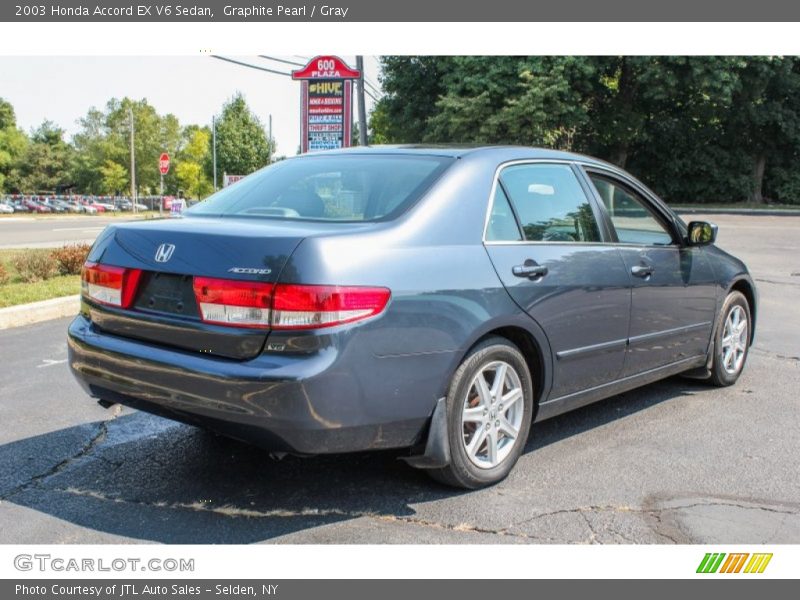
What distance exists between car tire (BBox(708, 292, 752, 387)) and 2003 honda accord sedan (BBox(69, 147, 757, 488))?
1142 millimetres

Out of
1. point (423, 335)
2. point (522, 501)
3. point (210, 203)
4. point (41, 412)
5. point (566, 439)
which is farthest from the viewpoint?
point (41, 412)

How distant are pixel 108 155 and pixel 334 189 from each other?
89.6 metres

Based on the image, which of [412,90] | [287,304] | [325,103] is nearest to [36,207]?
[412,90]

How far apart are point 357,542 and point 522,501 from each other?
88cm

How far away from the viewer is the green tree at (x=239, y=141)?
69000 millimetres

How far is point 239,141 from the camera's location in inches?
2729

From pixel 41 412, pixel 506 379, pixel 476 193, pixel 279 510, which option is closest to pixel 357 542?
pixel 279 510

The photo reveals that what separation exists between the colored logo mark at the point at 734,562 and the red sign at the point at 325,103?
1301cm

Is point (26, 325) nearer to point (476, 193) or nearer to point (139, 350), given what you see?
point (139, 350)

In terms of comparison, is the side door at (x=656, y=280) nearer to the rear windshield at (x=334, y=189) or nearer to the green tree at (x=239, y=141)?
the rear windshield at (x=334, y=189)

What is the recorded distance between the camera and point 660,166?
128ft

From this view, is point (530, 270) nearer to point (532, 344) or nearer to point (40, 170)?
point (532, 344)

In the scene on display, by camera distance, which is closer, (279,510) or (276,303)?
(276,303)

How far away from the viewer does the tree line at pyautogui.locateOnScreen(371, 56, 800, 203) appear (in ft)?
102
